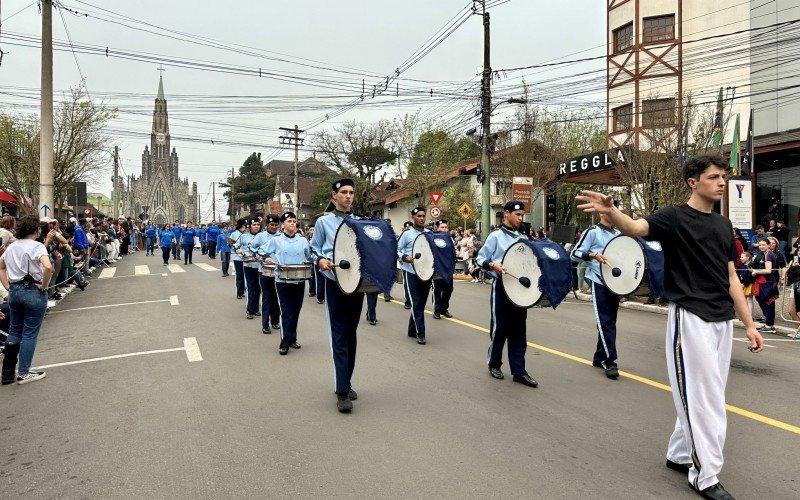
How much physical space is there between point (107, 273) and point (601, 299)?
18.7m

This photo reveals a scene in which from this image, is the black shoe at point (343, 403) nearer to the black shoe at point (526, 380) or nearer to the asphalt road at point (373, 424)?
the asphalt road at point (373, 424)

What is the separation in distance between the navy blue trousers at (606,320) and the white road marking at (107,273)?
17.0m

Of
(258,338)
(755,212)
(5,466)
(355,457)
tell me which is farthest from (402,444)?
(755,212)

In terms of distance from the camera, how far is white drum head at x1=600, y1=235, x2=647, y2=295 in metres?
6.09

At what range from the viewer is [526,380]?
580 centimetres

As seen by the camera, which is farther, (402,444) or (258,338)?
(258,338)

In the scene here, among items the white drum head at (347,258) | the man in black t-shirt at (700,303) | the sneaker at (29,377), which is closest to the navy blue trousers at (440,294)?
the white drum head at (347,258)

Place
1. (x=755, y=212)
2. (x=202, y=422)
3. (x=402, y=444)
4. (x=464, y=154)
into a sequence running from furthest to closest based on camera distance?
(x=464, y=154), (x=755, y=212), (x=202, y=422), (x=402, y=444)

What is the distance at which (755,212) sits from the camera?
67.2 feet

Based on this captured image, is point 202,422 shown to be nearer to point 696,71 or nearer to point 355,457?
point 355,457

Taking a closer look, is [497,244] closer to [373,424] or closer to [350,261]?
[350,261]

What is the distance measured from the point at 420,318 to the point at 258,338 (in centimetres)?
252

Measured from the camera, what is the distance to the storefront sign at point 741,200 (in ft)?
38.5

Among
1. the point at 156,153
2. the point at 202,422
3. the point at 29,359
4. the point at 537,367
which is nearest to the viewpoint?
the point at 202,422
